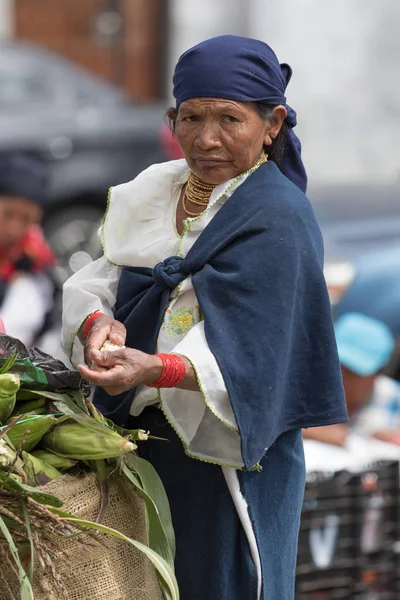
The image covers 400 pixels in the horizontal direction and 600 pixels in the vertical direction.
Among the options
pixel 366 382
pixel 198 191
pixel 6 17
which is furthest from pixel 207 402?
pixel 6 17

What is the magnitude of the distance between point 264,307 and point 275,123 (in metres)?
0.42

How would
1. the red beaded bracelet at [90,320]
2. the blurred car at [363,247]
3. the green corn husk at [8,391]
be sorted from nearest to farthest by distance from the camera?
the green corn husk at [8,391], the red beaded bracelet at [90,320], the blurred car at [363,247]

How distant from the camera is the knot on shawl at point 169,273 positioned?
258 cm

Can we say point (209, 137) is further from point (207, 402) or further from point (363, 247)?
point (363, 247)

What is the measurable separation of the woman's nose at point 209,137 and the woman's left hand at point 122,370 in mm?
480

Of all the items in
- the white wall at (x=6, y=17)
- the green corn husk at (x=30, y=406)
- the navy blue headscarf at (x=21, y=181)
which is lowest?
the green corn husk at (x=30, y=406)

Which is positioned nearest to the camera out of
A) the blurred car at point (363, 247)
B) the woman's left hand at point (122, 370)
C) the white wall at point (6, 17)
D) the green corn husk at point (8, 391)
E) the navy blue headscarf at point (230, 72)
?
the woman's left hand at point (122, 370)

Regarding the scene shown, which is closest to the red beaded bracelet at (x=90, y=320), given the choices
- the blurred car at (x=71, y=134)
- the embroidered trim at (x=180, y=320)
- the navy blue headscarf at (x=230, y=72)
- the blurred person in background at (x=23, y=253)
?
the embroidered trim at (x=180, y=320)

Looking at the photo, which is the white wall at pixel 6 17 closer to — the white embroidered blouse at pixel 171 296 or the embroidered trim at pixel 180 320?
the white embroidered blouse at pixel 171 296

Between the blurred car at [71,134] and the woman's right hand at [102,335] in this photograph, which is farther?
the blurred car at [71,134]

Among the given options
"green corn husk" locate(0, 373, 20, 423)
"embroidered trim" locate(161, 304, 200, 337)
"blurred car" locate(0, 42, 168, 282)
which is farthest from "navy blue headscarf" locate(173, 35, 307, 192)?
"blurred car" locate(0, 42, 168, 282)

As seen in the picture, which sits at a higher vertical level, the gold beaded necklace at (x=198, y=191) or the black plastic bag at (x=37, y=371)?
the gold beaded necklace at (x=198, y=191)

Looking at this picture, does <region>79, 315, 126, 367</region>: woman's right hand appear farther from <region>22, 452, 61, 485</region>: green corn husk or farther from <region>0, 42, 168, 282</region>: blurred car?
<region>0, 42, 168, 282</region>: blurred car

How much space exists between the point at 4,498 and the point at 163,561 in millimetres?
361
